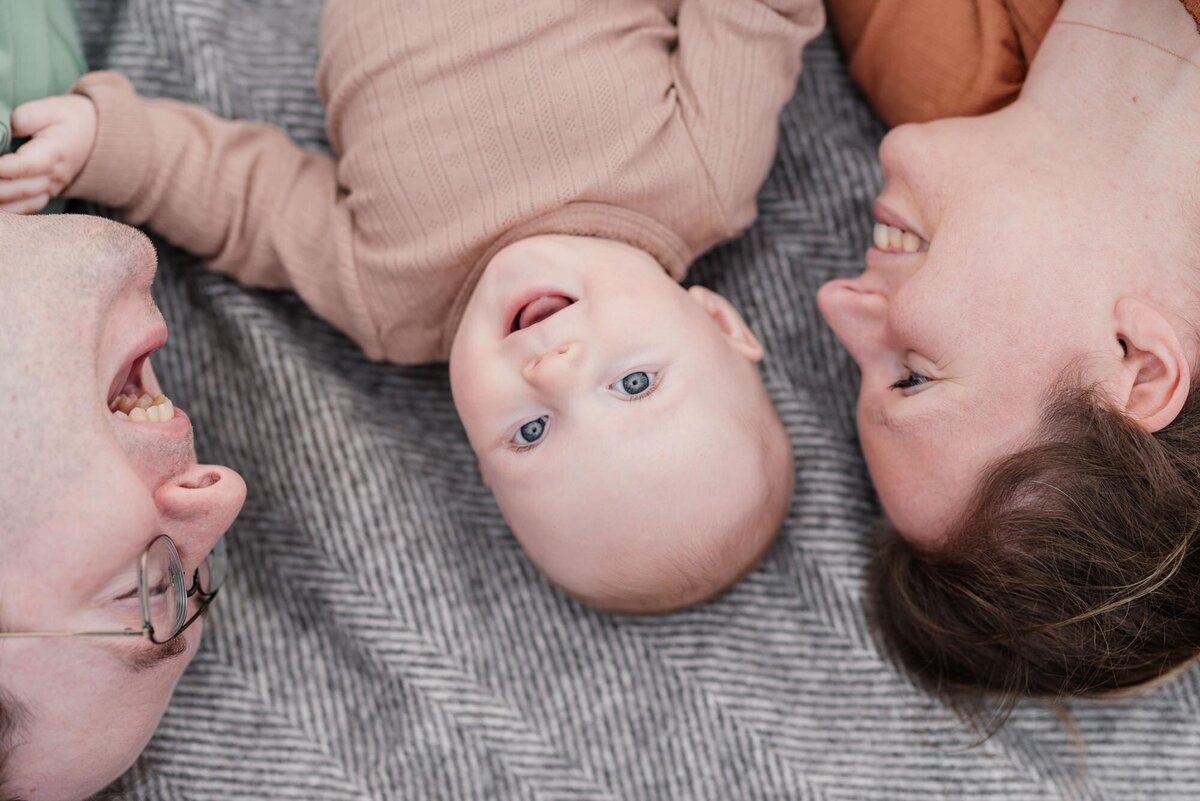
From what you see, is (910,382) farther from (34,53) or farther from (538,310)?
(34,53)

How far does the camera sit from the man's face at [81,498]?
1.08 metres

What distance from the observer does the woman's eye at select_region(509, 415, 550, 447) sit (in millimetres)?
1353

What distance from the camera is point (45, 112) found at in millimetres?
1351

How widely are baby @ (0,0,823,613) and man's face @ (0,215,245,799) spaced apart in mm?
266

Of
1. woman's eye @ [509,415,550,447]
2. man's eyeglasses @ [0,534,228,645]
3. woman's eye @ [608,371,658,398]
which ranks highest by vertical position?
woman's eye @ [608,371,658,398]

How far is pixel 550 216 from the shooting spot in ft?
4.64

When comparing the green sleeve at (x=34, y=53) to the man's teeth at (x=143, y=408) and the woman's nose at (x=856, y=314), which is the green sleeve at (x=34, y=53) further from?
the woman's nose at (x=856, y=314)

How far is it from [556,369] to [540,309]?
0.58 feet

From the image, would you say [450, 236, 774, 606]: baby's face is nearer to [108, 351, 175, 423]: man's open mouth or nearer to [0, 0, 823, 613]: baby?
[0, 0, 823, 613]: baby

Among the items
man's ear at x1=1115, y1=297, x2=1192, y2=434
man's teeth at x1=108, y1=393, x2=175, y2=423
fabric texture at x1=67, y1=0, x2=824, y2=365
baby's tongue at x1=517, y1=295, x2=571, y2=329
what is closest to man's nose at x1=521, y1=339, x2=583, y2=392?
baby's tongue at x1=517, y1=295, x2=571, y2=329

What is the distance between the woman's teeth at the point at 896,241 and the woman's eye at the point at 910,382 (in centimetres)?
18

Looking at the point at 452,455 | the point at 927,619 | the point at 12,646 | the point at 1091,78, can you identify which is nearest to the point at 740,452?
the point at 927,619

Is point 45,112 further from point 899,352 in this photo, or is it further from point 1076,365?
point 1076,365

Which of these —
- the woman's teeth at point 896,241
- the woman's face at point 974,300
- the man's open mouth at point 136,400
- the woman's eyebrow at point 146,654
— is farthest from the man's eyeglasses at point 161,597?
the woman's teeth at point 896,241
